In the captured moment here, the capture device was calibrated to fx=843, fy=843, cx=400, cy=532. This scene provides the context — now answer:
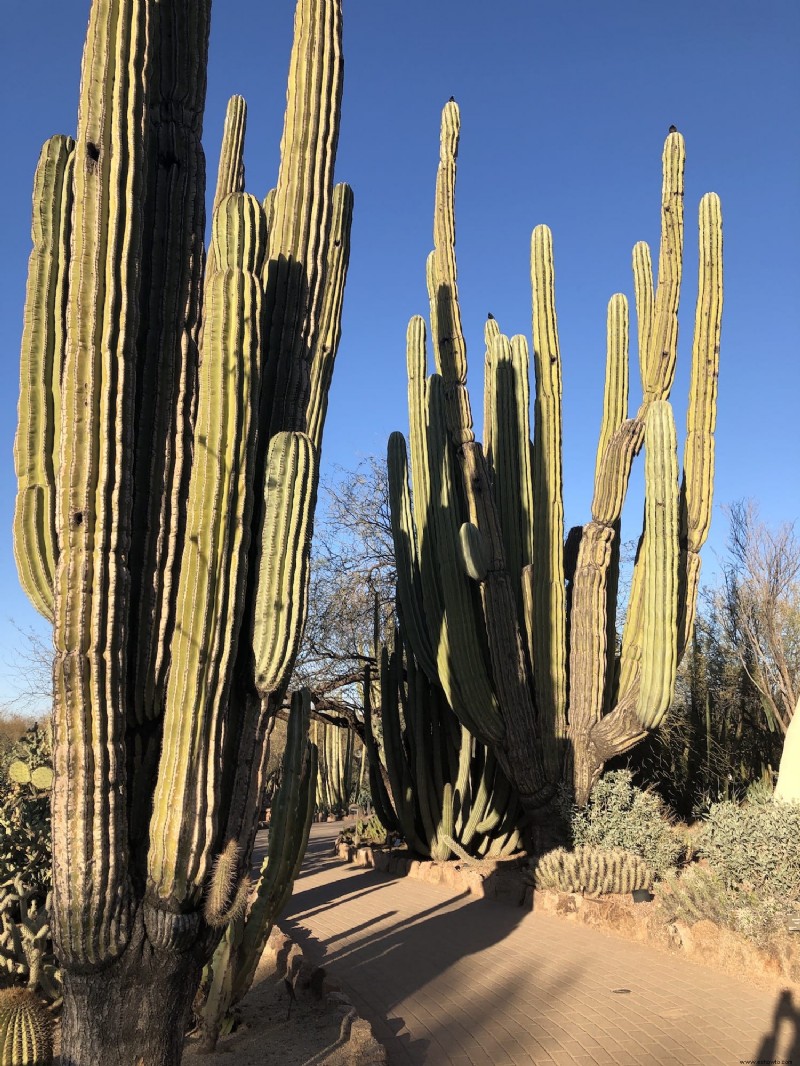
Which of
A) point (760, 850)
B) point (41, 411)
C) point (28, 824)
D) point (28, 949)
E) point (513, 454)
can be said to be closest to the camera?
point (41, 411)

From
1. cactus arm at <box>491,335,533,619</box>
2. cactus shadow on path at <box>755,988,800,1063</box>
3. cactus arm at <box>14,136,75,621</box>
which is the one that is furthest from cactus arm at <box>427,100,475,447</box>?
cactus shadow on path at <box>755,988,800,1063</box>

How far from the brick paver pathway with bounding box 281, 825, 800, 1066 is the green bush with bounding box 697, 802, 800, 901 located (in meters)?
0.85

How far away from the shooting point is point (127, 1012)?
3830mm

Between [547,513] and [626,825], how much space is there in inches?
141

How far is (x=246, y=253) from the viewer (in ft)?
14.8

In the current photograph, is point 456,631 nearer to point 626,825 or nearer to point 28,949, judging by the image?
point 626,825

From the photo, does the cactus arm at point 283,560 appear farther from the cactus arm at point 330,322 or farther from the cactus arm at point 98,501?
the cactus arm at point 98,501

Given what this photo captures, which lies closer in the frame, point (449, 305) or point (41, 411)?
point (41, 411)

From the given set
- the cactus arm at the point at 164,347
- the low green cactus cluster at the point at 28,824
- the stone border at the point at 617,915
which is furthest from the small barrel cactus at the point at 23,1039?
the stone border at the point at 617,915

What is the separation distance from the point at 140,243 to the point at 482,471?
6367 mm

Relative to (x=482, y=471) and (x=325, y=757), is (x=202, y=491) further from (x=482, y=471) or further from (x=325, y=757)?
(x=325, y=757)

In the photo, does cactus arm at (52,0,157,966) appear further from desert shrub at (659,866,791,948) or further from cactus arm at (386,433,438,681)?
cactus arm at (386,433,438,681)

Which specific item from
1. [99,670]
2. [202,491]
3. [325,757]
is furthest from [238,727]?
[325,757]

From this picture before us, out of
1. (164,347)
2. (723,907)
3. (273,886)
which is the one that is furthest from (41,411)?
(723,907)
